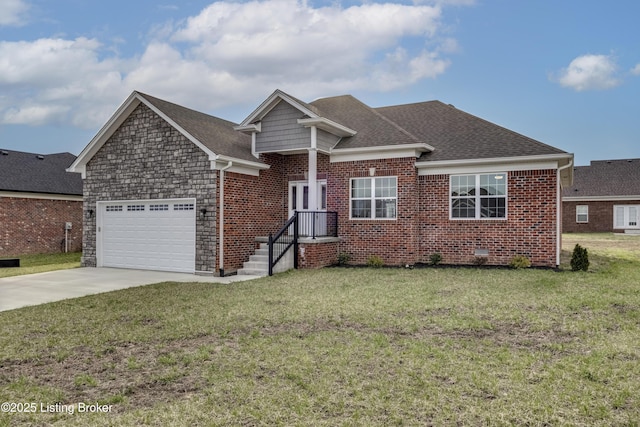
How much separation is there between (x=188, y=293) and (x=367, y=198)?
7294 mm

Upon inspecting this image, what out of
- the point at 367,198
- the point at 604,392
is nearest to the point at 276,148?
the point at 367,198

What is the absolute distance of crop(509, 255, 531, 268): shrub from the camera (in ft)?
45.2

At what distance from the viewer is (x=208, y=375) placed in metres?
5.00

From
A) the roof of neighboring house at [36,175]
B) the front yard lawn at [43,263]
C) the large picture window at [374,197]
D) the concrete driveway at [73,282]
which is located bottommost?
the front yard lawn at [43,263]

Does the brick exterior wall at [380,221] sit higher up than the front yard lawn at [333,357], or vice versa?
the brick exterior wall at [380,221]

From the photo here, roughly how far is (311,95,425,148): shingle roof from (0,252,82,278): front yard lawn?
36.7 feet

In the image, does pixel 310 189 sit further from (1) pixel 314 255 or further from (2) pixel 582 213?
(2) pixel 582 213

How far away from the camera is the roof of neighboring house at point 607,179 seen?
114ft

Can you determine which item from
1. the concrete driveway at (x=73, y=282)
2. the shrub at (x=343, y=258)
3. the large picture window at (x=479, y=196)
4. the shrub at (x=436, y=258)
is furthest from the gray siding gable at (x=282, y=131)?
the shrub at (x=436, y=258)

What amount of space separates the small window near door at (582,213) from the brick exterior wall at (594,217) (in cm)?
21

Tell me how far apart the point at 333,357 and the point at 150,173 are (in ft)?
38.3

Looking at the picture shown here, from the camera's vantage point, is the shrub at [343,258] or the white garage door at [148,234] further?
the shrub at [343,258]

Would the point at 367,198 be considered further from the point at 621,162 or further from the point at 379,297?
the point at 621,162

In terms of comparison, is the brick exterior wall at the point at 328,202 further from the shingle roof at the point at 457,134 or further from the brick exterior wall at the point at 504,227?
the shingle roof at the point at 457,134
